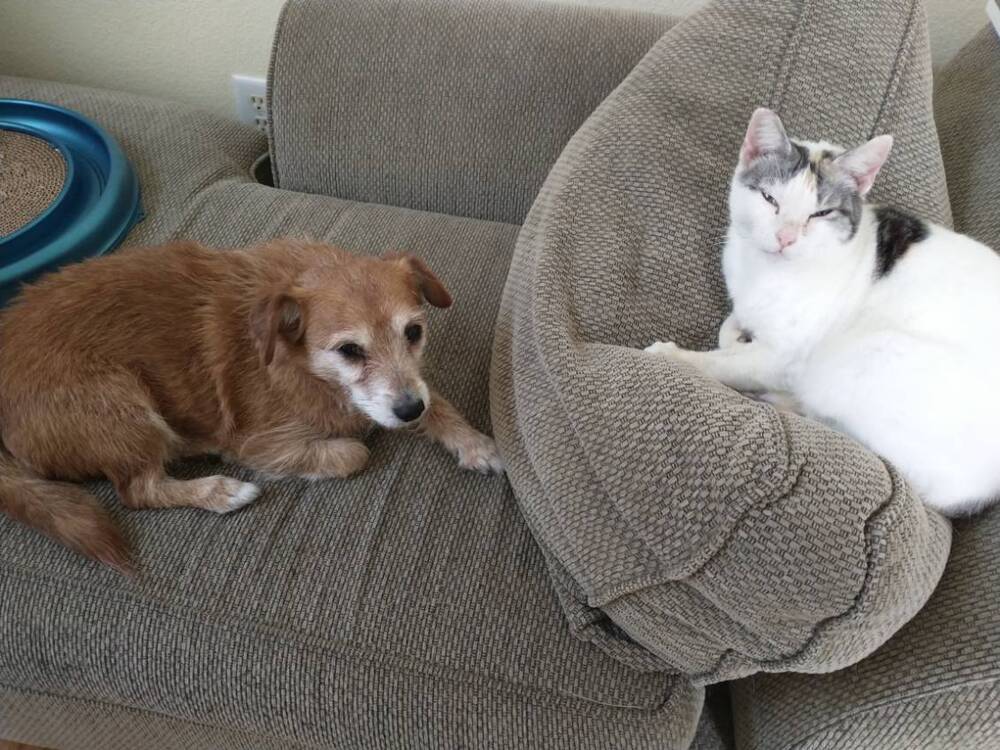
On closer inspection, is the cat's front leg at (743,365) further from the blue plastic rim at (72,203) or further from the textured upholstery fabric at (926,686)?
the blue plastic rim at (72,203)

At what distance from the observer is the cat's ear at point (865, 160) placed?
1.17 meters

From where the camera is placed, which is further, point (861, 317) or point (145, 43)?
point (145, 43)

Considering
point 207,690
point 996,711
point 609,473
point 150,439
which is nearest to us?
point 996,711

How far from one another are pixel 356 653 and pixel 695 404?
2.09ft

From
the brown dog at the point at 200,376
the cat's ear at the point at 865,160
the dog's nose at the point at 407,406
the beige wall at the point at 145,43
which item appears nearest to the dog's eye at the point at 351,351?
the brown dog at the point at 200,376

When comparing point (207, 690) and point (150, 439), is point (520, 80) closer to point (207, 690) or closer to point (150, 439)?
point (150, 439)

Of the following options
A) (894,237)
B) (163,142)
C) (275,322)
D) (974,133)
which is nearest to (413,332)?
(275,322)

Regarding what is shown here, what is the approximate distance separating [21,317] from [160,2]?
4.30ft

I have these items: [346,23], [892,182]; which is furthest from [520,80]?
[892,182]

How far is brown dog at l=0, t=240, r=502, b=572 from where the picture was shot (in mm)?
1237

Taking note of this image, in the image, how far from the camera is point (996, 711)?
90 centimetres

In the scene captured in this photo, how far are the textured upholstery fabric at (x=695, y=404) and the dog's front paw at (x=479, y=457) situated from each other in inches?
2.6

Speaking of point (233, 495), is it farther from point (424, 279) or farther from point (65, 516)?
point (424, 279)

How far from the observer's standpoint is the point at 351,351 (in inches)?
50.7
